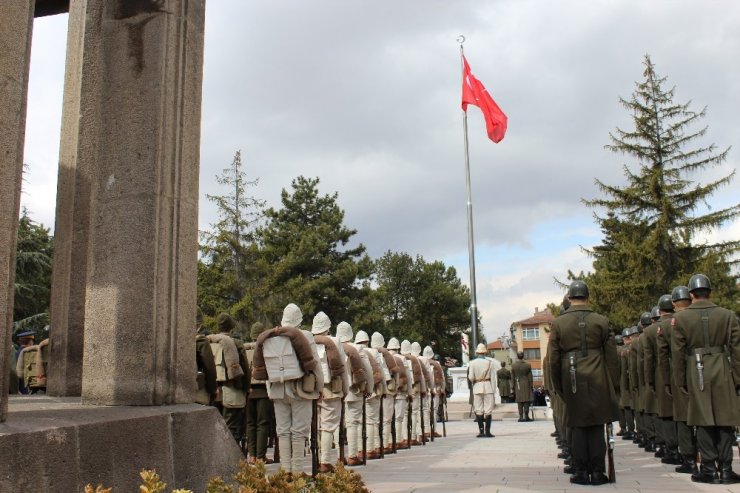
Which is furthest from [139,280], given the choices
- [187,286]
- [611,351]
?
[611,351]

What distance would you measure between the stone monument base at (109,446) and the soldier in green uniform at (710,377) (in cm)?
513

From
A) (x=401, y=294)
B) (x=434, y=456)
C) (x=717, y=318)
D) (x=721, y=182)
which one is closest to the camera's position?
(x=717, y=318)

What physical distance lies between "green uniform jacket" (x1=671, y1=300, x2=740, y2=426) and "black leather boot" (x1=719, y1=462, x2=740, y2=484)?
47cm

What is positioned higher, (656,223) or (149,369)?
(656,223)

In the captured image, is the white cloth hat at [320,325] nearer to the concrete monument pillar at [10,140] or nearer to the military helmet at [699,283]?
the military helmet at [699,283]

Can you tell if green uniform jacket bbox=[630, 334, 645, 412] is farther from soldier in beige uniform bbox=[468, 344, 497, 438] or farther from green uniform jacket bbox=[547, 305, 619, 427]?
soldier in beige uniform bbox=[468, 344, 497, 438]

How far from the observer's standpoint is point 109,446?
422 centimetres

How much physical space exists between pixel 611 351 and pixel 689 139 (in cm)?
3325

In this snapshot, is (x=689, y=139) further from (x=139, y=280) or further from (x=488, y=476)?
(x=139, y=280)

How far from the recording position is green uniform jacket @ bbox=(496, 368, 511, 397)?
31172 millimetres

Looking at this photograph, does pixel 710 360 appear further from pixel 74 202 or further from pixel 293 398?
pixel 74 202

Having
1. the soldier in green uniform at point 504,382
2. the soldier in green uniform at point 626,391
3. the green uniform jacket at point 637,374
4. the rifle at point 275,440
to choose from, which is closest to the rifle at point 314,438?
the rifle at point 275,440

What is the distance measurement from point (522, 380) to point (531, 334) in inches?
3597

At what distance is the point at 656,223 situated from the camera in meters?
36.5
